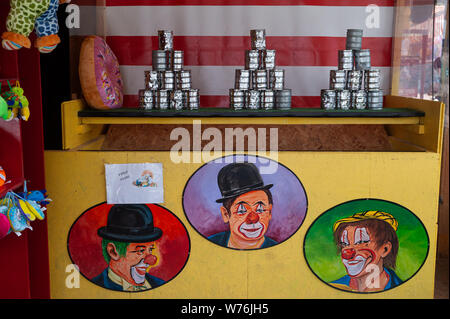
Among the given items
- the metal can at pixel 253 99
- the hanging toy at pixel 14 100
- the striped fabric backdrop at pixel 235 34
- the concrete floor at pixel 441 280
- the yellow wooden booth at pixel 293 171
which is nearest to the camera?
the hanging toy at pixel 14 100

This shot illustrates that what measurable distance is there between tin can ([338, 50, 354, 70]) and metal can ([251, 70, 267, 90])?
1.42 feet

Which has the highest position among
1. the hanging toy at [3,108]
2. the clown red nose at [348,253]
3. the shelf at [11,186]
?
the hanging toy at [3,108]

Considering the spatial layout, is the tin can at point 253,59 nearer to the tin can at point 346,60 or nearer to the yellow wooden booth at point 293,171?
the yellow wooden booth at point 293,171

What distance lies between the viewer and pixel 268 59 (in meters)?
2.78

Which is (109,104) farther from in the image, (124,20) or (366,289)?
(366,289)

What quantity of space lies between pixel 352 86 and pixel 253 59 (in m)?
0.57

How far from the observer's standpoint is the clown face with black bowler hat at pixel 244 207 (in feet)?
8.58

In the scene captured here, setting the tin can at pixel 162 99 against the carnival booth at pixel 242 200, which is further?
the tin can at pixel 162 99

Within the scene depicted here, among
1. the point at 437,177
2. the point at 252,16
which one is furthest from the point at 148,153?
the point at 437,177

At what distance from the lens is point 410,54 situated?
316 cm

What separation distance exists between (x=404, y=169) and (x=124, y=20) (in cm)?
192

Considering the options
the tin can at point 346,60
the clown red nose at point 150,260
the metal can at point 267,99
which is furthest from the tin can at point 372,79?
the clown red nose at point 150,260

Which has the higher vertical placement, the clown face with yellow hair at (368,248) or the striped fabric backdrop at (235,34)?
the striped fabric backdrop at (235,34)

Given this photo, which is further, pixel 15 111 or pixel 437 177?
pixel 437 177
